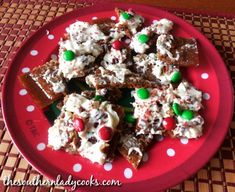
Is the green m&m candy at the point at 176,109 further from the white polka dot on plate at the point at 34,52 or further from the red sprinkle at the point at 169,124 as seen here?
the white polka dot on plate at the point at 34,52

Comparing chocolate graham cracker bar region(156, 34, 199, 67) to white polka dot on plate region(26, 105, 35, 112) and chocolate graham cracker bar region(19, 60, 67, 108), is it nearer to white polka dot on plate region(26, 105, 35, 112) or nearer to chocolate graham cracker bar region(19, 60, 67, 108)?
chocolate graham cracker bar region(19, 60, 67, 108)

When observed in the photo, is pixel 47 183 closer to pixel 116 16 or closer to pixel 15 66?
pixel 15 66

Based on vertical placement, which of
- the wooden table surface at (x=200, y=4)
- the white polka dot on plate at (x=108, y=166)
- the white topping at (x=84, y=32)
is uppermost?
the white topping at (x=84, y=32)

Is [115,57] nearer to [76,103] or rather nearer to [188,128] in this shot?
[76,103]

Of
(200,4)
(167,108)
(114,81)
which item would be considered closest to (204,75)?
(167,108)

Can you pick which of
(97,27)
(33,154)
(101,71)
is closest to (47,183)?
(33,154)

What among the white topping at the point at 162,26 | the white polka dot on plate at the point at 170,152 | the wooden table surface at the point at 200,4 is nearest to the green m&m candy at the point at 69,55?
the white topping at the point at 162,26

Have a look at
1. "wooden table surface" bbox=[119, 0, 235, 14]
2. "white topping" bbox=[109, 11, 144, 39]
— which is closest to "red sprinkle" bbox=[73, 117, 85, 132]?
"white topping" bbox=[109, 11, 144, 39]
